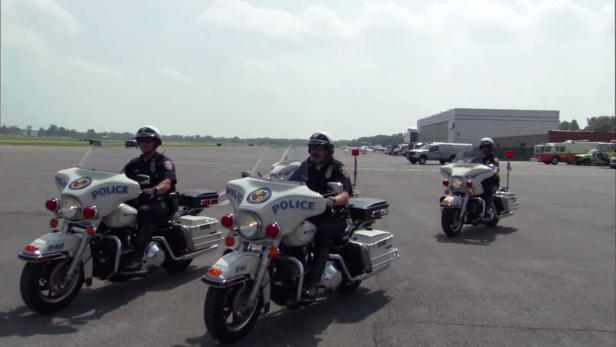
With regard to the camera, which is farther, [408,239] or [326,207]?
[408,239]

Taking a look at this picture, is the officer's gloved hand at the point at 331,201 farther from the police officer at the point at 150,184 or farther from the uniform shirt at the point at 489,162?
the uniform shirt at the point at 489,162

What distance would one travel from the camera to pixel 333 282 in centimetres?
490

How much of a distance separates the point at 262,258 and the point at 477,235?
21.1 feet

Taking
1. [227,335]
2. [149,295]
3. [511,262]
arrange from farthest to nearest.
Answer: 1. [511,262]
2. [149,295]
3. [227,335]

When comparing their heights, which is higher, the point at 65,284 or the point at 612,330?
the point at 65,284

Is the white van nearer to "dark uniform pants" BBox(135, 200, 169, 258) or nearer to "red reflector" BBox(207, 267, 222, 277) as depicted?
"dark uniform pants" BBox(135, 200, 169, 258)

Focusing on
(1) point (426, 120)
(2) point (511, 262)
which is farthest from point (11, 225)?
(1) point (426, 120)

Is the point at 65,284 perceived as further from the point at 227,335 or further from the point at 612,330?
the point at 612,330

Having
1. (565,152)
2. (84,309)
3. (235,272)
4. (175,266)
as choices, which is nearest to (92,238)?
(84,309)

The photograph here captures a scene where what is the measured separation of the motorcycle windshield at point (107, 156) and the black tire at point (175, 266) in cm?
131

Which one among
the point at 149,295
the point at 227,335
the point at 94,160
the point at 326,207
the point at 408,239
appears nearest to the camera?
the point at 227,335

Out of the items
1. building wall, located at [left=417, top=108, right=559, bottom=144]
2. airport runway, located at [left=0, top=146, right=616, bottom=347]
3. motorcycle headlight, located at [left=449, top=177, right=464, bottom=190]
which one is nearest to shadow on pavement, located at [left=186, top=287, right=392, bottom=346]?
airport runway, located at [left=0, top=146, right=616, bottom=347]

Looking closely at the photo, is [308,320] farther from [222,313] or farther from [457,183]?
[457,183]

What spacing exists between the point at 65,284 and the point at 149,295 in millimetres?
A: 898
